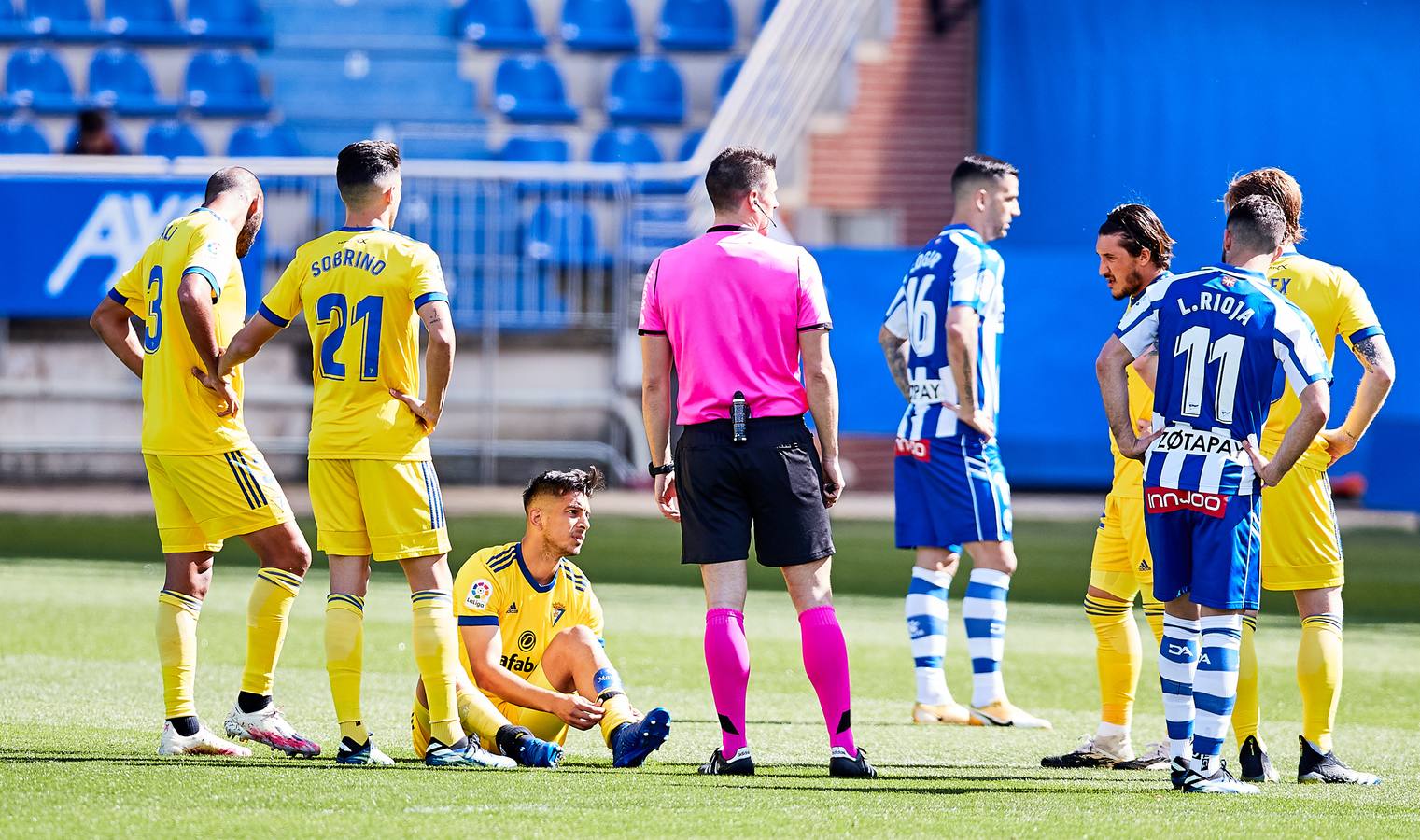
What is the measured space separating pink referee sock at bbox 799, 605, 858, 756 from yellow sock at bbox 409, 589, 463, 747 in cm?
106

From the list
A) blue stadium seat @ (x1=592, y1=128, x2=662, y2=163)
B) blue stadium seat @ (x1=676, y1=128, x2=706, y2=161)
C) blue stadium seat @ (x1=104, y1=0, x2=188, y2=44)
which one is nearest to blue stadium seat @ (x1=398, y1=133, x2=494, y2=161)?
blue stadium seat @ (x1=592, y1=128, x2=662, y2=163)

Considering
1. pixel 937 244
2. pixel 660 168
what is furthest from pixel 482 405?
pixel 937 244

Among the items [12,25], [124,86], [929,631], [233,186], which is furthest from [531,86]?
[233,186]

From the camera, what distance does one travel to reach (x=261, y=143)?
707 inches

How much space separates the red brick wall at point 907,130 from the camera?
1814 cm

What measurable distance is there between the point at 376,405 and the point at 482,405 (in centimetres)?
1115

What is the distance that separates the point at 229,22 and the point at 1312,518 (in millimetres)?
15794

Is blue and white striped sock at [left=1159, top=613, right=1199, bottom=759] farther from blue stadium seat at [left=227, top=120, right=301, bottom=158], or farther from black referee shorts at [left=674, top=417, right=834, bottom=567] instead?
Result: blue stadium seat at [left=227, top=120, right=301, bottom=158]

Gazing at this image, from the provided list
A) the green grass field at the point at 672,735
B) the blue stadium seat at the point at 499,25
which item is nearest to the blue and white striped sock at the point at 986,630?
the green grass field at the point at 672,735

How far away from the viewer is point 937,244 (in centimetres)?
720

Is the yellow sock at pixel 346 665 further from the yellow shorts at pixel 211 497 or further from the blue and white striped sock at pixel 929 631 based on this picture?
the blue and white striped sock at pixel 929 631

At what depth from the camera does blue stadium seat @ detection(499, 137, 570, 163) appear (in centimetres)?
1794

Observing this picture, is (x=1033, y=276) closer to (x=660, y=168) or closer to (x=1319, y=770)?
(x=660, y=168)

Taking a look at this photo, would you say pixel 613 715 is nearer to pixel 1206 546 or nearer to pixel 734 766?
pixel 734 766
